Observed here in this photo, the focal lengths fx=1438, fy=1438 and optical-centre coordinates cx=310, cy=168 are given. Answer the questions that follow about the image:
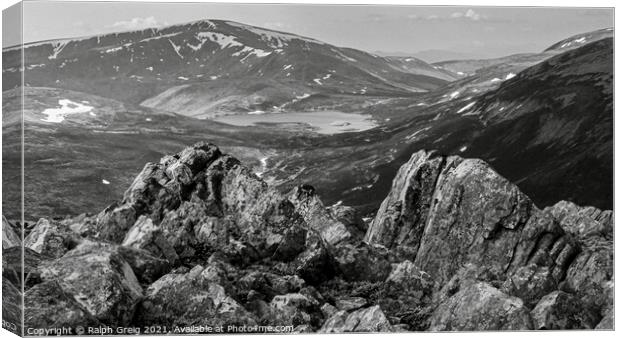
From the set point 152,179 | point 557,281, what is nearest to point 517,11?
point 557,281

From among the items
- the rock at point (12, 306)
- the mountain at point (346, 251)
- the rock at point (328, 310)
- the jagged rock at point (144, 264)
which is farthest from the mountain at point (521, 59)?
the rock at point (12, 306)

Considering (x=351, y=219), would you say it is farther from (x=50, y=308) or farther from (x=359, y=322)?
(x=50, y=308)

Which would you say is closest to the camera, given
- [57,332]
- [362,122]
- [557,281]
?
[57,332]

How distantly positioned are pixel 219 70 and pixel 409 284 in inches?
335

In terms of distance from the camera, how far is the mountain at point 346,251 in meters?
36.3

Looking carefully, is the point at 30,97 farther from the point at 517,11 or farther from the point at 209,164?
the point at 517,11

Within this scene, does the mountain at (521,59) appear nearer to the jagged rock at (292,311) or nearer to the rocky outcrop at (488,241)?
the rocky outcrop at (488,241)

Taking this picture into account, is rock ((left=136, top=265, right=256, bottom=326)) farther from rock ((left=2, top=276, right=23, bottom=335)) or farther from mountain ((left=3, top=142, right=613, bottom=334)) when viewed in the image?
rock ((left=2, top=276, right=23, bottom=335))

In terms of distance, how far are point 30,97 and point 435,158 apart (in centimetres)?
1093

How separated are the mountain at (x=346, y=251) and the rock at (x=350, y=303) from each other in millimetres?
37

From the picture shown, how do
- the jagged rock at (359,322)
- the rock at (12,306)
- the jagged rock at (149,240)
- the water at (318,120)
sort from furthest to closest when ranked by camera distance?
1. the water at (318,120)
2. the jagged rock at (149,240)
3. the jagged rock at (359,322)
4. the rock at (12,306)

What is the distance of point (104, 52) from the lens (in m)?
39.7

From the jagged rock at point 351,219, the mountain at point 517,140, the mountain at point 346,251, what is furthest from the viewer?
the mountain at point 517,140

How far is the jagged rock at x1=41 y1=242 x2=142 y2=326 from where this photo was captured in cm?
3469
